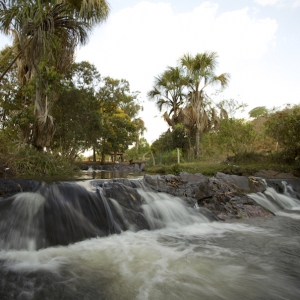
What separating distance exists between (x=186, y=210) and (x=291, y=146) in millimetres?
8443

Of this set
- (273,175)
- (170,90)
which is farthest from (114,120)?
(273,175)

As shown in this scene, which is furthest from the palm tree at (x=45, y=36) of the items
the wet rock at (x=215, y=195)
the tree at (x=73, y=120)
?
the wet rock at (x=215, y=195)

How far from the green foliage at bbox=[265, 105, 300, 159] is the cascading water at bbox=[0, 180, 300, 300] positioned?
22.1 feet

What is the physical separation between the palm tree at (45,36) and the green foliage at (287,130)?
31.6 feet

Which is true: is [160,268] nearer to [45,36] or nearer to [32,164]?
[32,164]

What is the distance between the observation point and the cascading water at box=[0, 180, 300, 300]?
2211 millimetres

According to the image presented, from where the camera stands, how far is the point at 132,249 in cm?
329

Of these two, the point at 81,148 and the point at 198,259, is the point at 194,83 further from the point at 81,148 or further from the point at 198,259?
the point at 198,259

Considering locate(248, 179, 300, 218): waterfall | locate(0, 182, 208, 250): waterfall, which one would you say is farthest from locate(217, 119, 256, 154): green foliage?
locate(0, 182, 208, 250): waterfall

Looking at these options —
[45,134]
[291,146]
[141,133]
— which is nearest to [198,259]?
[45,134]

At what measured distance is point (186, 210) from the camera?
17.4ft

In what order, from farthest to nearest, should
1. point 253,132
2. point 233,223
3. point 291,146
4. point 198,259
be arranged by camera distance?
point 253,132
point 291,146
point 233,223
point 198,259

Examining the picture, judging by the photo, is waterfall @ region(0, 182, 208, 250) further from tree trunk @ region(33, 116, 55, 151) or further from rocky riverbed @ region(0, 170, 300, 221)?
tree trunk @ region(33, 116, 55, 151)

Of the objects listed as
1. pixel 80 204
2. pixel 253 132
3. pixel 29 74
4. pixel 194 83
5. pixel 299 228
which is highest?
pixel 194 83
